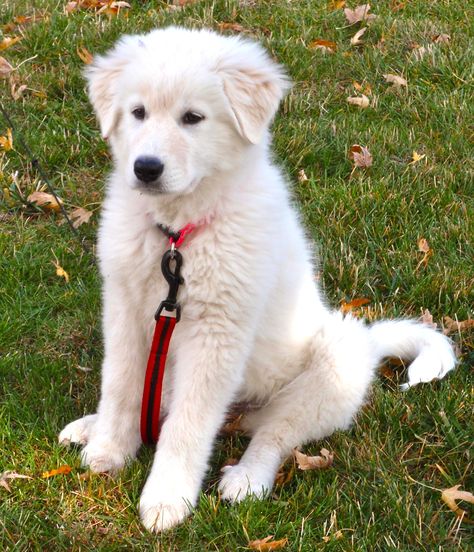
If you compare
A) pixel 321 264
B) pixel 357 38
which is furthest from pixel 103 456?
pixel 357 38

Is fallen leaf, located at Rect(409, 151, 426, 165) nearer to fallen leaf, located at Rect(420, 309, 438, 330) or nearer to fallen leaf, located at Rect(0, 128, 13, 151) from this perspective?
fallen leaf, located at Rect(420, 309, 438, 330)

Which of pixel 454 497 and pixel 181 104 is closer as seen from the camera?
pixel 181 104

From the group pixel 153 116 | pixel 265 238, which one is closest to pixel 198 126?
pixel 153 116

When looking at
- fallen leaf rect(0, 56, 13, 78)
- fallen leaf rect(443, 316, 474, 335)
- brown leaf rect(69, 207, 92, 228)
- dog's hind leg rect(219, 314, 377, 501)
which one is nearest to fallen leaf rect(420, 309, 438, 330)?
fallen leaf rect(443, 316, 474, 335)

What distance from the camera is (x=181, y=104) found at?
110 inches

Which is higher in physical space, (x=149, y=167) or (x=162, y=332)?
(x=149, y=167)

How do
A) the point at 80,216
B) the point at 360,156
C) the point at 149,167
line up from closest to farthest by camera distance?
the point at 149,167 < the point at 80,216 < the point at 360,156

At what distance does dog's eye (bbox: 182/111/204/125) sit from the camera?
2.83m

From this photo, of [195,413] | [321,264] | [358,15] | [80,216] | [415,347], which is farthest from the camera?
[358,15]

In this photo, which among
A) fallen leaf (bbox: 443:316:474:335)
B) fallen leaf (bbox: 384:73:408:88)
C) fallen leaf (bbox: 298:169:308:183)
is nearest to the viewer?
fallen leaf (bbox: 443:316:474:335)

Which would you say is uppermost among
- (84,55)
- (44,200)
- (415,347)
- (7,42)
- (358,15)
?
(358,15)

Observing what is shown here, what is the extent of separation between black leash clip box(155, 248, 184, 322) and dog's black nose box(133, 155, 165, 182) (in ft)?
1.07

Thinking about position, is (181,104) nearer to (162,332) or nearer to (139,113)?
(139,113)

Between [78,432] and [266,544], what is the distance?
904mm
